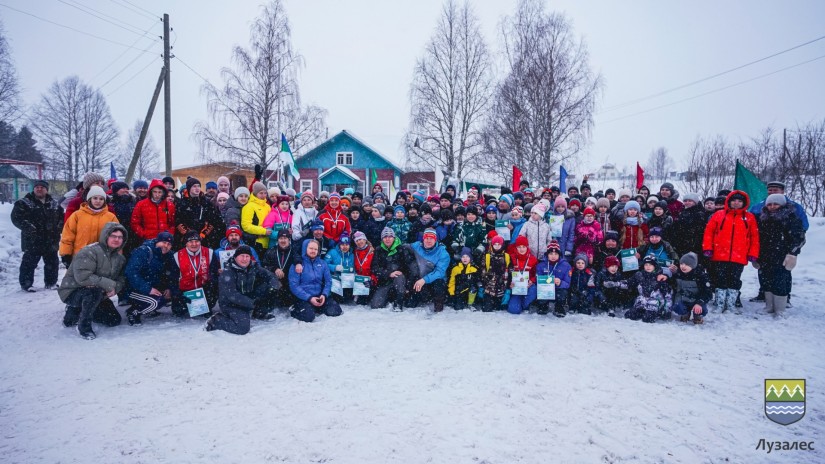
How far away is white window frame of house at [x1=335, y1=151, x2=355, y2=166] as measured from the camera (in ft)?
94.7

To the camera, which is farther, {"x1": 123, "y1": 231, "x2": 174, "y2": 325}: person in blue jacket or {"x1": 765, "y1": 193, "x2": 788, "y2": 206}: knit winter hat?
{"x1": 765, "y1": 193, "x2": 788, "y2": 206}: knit winter hat

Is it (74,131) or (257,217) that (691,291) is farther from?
(74,131)

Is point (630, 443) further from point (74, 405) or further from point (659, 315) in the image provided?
point (74, 405)

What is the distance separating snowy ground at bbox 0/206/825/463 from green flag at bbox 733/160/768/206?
3.84 meters

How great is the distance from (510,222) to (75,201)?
7.09 metres

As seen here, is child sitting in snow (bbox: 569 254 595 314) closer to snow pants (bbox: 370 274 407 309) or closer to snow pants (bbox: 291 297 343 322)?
snow pants (bbox: 370 274 407 309)

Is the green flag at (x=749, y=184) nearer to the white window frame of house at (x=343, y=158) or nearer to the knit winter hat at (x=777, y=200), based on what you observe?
the knit winter hat at (x=777, y=200)

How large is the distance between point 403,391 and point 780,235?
624cm

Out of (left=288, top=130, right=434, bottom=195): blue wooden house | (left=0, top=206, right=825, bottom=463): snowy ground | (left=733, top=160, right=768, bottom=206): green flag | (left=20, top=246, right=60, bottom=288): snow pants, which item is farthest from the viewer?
(left=288, top=130, right=434, bottom=195): blue wooden house

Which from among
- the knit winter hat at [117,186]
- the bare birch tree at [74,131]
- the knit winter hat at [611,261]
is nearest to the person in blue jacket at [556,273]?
the knit winter hat at [611,261]

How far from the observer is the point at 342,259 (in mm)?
6414

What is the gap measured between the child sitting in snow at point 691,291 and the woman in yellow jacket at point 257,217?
6.33 meters

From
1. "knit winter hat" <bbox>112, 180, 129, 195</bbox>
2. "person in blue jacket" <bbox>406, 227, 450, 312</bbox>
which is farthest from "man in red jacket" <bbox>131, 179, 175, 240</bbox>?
"person in blue jacket" <bbox>406, 227, 450, 312</bbox>

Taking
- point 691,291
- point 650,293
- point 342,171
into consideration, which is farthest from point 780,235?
point 342,171
